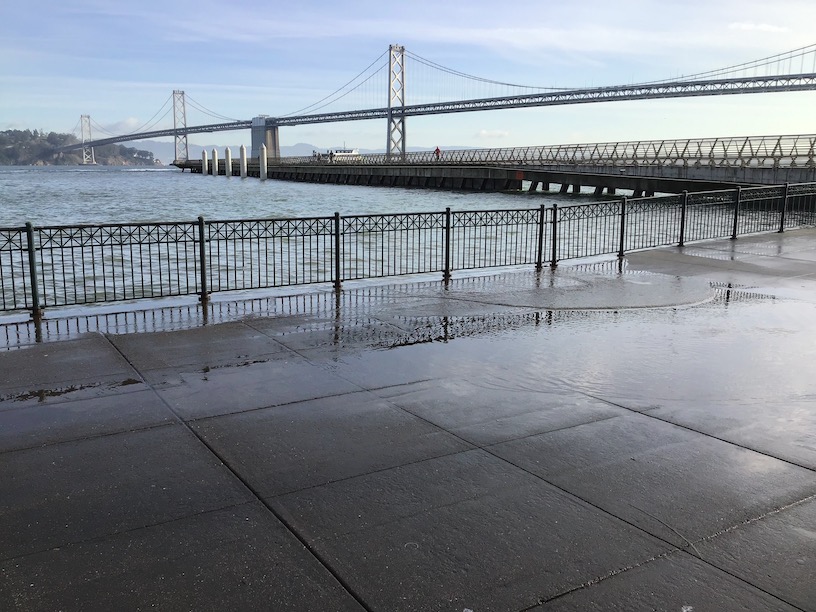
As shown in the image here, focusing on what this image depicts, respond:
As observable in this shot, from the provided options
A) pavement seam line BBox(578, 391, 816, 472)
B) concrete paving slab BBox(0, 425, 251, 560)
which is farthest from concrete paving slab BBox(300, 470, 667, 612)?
pavement seam line BBox(578, 391, 816, 472)

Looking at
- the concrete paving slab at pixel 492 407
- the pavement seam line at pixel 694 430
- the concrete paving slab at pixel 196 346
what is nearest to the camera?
the pavement seam line at pixel 694 430

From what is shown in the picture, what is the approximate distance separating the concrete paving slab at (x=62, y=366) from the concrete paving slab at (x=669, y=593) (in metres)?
4.56

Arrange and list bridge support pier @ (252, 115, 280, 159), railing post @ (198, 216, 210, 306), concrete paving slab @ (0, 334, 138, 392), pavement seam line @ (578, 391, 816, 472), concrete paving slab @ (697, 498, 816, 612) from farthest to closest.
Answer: bridge support pier @ (252, 115, 280, 159) < railing post @ (198, 216, 210, 306) < concrete paving slab @ (0, 334, 138, 392) < pavement seam line @ (578, 391, 816, 472) < concrete paving slab @ (697, 498, 816, 612)

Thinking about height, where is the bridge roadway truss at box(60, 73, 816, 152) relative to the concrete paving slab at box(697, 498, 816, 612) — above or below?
above

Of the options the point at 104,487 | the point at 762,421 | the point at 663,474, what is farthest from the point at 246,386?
the point at 762,421

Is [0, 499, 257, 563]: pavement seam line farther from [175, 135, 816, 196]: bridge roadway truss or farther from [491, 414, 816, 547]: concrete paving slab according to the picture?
[175, 135, 816, 196]: bridge roadway truss

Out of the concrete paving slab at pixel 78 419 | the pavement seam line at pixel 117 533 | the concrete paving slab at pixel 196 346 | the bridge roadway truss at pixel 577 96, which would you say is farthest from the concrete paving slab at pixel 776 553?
the bridge roadway truss at pixel 577 96

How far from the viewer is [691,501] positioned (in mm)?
4188

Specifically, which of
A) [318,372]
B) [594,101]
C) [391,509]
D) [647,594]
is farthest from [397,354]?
[594,101]

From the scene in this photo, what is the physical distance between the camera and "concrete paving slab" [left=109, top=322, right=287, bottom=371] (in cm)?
704

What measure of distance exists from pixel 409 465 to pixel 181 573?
5.41ft

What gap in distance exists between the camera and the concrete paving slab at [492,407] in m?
5.32

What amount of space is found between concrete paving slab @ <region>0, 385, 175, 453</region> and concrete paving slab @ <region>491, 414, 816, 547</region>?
262 cm

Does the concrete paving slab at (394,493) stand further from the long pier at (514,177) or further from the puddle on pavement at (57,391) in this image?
the long pier at (514,177)
